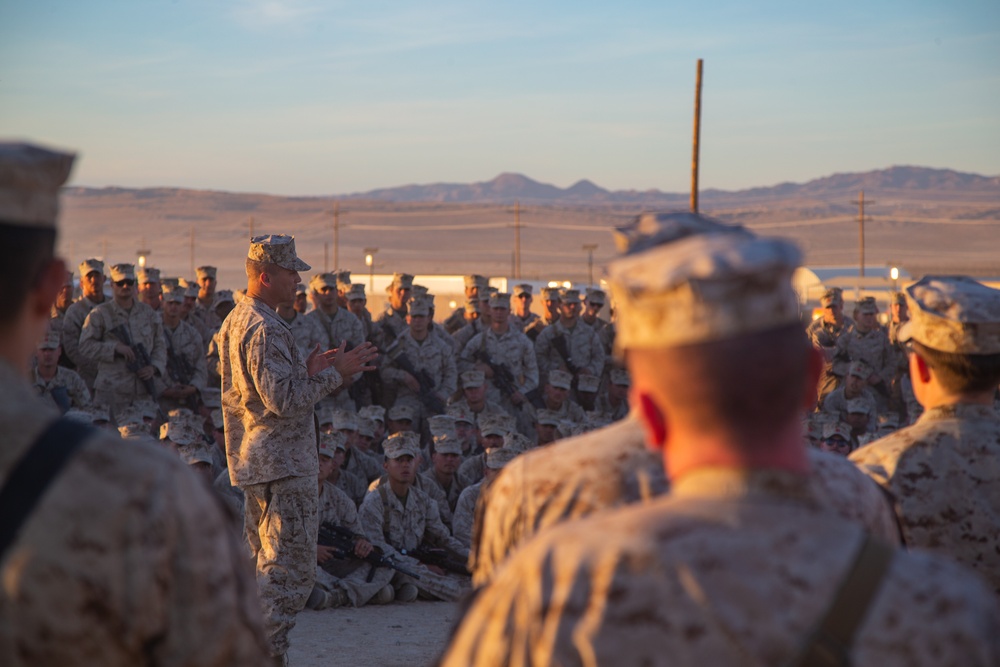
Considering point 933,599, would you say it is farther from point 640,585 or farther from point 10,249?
point 10,249

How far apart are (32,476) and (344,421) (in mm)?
9486

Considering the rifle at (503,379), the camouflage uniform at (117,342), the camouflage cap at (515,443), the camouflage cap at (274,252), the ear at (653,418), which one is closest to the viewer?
the ear at (653,418)

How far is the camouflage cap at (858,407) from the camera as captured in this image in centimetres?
1352

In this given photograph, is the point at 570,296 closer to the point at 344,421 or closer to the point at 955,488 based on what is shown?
the point at 344,421

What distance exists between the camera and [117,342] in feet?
39.4

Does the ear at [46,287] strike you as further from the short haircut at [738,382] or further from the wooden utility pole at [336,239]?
the wooden utility pole at [336,239]

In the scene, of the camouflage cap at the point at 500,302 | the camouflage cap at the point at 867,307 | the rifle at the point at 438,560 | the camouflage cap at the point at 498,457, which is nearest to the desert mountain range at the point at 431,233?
the camouflage cap at the point at 867,307

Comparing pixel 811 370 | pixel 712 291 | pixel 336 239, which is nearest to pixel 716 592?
pixel 712 291

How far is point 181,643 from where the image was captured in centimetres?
183

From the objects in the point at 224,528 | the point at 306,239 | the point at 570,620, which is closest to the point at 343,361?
the point at 224,528

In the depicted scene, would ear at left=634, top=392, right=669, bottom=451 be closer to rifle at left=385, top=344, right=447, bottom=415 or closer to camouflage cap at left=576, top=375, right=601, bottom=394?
rifle at left=385, top=344, right=447, bottom=415

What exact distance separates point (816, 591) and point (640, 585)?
0.73ft

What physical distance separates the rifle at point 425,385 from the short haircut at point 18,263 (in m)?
11.2

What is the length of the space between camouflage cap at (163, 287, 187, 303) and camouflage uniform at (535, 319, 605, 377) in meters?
4.31
